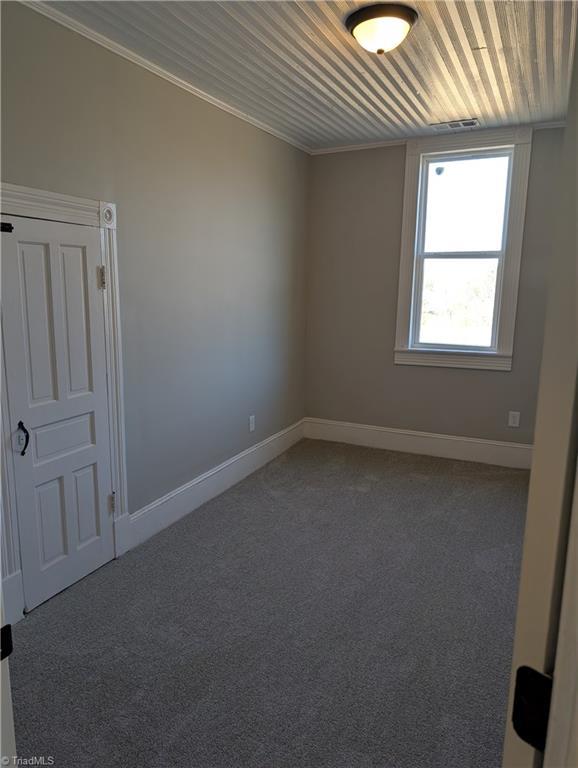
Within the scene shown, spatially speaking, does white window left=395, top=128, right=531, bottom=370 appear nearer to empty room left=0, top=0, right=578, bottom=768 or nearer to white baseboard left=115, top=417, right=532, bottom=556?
empty room left=0, top=0, right=578, bottom=768

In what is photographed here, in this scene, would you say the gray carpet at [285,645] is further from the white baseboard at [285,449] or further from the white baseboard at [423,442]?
the white baseboard at [423,442]

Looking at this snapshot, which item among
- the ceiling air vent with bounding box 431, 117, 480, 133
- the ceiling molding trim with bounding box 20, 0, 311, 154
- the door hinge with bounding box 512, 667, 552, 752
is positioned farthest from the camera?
the ceiling air vent with bounding box 431, 117, 480, 133

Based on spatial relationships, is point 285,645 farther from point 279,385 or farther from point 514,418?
point 514,418

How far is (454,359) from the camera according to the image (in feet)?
15.0

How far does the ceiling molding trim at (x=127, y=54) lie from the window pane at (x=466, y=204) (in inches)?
66.5

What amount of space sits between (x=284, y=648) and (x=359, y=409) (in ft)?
10.1

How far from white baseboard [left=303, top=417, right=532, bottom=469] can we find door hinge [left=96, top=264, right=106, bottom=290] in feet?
9.89

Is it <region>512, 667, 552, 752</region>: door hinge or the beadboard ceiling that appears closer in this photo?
<region>512, 667, 552, 752</region>: door hinge

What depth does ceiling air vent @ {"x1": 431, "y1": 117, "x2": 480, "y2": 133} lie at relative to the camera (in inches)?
154

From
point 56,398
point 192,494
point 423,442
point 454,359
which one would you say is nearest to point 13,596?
point 56,398

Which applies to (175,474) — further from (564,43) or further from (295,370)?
(564,43)

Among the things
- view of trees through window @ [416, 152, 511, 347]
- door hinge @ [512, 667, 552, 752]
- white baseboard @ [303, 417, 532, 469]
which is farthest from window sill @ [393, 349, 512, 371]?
door hinge @ [512, 667, 552, 752]

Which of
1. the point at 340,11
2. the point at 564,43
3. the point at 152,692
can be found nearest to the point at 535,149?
the point at 564,43

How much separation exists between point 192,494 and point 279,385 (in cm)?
153
